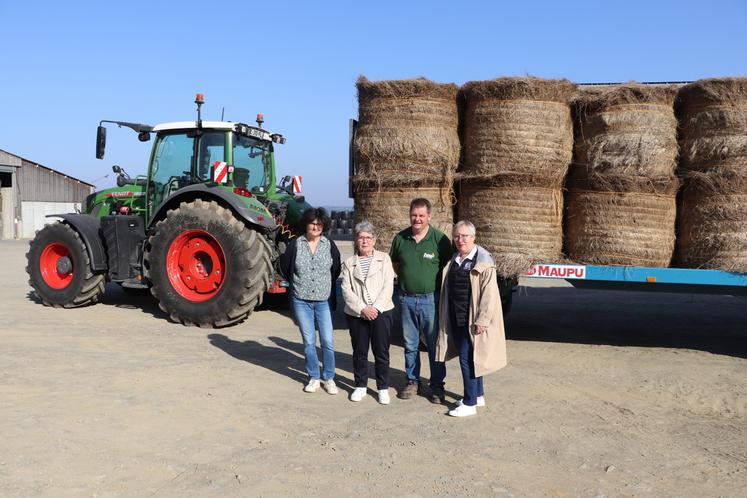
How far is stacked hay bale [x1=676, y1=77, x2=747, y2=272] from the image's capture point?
5.16 meters

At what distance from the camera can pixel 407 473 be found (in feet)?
10.6

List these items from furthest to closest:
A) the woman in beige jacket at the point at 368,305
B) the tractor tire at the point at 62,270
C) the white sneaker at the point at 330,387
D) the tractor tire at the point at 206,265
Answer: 1. the tractor tire at the point at 62,270
2. the tractor tire at the point at 206,265
3. the white sneaker at the point at 330,387
4. the woman in beige jacket at the point at 368,305

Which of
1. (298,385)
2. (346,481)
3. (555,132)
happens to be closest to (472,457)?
(346,481)

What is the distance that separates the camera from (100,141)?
25.0 ft

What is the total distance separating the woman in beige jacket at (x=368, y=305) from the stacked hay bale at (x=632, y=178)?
2.12 metres

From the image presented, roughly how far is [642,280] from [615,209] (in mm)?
644

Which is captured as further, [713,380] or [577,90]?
[577,90]

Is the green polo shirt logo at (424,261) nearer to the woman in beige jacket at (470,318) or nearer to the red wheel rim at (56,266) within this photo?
the woman in beige jacket at (470,318)

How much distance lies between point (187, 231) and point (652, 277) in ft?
15.7

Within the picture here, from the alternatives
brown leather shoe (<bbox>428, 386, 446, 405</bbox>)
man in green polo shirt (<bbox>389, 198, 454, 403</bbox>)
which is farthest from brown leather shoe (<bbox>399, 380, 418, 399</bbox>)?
brown leather shoe (<bbox>428, 386, 446, 405</bbox>)

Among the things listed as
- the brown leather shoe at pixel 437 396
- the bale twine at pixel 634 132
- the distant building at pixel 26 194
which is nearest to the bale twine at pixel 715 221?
the bale twine at pixel 634 132

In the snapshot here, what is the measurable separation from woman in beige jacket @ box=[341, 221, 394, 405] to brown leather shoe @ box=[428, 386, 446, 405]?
0.32 metres

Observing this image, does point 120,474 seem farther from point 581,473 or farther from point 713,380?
point 713,380

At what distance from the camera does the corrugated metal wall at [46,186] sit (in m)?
24.8
